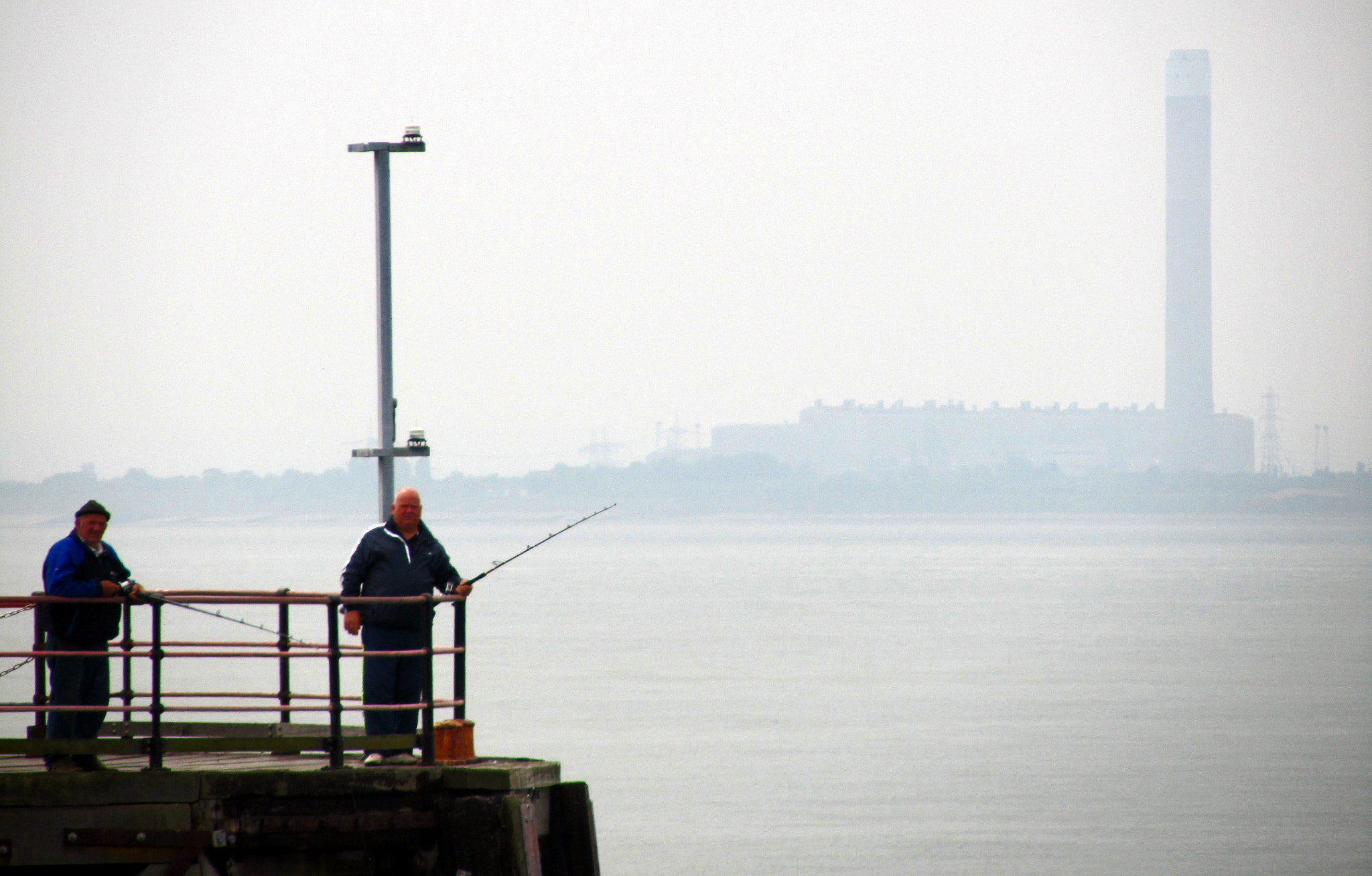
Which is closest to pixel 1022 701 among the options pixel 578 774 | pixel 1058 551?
pixel 578 774

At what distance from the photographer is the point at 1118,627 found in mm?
78812

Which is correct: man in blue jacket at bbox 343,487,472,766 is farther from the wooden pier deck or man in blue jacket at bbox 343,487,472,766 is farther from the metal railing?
the wooden pier deck

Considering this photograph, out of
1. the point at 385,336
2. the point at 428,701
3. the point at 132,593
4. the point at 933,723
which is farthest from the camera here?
the point at 933,723

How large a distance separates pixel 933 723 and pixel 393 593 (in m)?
33.6

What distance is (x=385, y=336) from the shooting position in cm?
1134

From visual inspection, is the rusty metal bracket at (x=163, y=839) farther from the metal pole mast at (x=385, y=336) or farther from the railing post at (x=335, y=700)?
the metal pole mast at (x=385, y=336)

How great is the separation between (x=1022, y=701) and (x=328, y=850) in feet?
132

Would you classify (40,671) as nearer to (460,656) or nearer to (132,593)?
(132,593)

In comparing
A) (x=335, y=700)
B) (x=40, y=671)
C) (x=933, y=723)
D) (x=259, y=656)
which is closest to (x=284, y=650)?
(x=259, y=656)

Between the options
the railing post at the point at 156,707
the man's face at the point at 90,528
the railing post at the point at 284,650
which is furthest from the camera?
the railing post at the point at 284,650

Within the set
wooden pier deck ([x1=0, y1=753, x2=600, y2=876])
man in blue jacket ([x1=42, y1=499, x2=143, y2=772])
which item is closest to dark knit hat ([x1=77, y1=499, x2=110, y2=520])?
man in blue jacket ([x1=42, y1=499, x2=143, y2=772])

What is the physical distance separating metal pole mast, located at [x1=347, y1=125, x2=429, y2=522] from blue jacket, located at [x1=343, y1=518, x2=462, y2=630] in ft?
5.02

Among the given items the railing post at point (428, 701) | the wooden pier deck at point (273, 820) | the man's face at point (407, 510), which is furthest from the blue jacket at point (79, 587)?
the railing post at point (428, 701)

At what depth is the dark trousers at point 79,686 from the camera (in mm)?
9328
